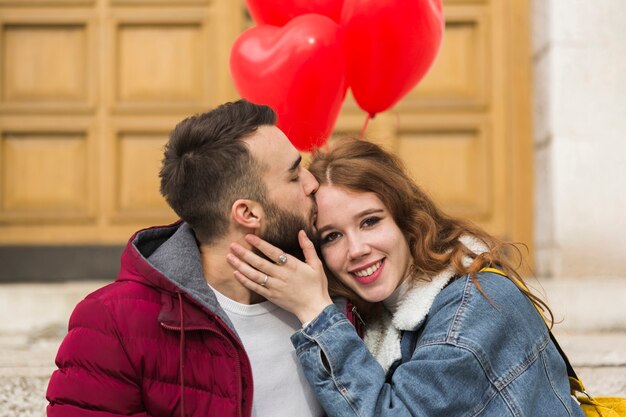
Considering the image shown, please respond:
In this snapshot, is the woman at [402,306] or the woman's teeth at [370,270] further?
the woman's teeth at [370,270]

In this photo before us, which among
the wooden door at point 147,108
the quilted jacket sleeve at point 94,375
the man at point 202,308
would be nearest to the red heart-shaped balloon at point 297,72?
the man at point 202,308

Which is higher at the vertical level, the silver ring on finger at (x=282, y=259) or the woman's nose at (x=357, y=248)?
the woman's nose at (x=357, y=248)

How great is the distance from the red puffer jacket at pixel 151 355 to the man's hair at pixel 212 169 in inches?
6.8

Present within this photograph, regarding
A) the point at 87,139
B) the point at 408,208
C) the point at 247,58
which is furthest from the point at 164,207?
the point at 408,208

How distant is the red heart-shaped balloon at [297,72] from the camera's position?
259 centimetres

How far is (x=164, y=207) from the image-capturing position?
4.78 m

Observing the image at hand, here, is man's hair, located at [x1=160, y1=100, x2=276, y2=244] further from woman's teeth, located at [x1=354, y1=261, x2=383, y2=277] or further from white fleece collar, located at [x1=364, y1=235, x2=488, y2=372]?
white fleece collar, located at [x1=364, y1=235, x2=488, y2=372]

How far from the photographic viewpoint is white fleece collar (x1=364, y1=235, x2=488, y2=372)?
2049 millimetres

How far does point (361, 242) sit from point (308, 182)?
0.20 meters

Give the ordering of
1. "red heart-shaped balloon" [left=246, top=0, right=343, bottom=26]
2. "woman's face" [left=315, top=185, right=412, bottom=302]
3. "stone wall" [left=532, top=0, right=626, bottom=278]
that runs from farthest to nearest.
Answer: "stone wall" [left=532, top=0, right=626, bottom=278], "red heart-shaped balloon" [left=246, top=0, right=343, bottom=26], "woman's face" [left=315, top=185, right=412, bottom=302]

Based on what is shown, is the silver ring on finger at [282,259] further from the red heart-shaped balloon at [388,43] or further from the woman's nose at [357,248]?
the red heart-shaped balloon at [388,43]

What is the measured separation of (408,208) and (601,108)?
2.57 m

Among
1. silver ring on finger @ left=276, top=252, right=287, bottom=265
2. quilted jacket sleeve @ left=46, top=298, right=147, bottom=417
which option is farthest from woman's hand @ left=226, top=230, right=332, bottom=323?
quilted jacket sleeve @ left=46, top=298, right=147, bottom=417

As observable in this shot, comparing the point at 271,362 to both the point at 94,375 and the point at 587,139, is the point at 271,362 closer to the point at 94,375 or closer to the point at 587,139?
the point at 94,375
